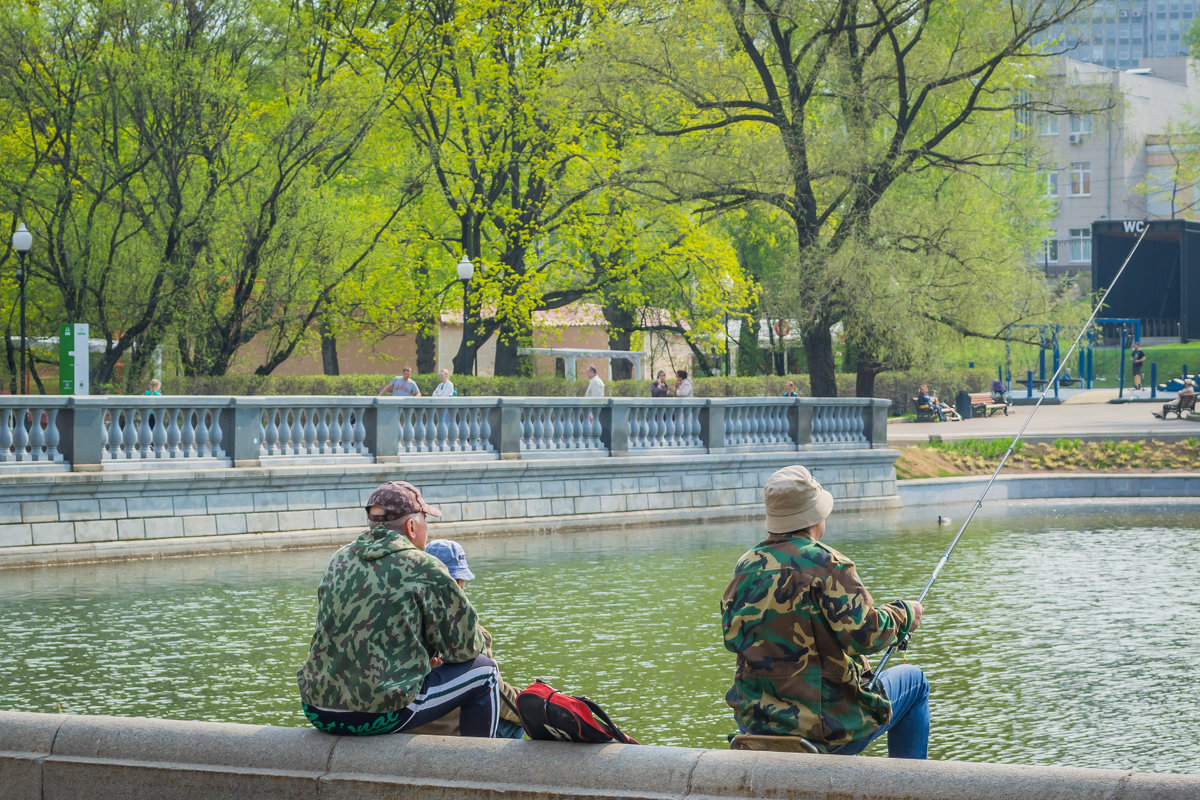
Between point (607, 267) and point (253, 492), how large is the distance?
746 inches

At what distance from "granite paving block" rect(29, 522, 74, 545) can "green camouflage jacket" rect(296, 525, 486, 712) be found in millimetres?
11284

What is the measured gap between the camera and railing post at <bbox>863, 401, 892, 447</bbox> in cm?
2547

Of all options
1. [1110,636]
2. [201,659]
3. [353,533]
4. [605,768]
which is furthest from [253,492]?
[605,768]

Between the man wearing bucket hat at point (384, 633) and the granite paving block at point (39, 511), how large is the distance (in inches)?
440

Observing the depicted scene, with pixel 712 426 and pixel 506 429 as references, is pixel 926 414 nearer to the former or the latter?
pixel 712 426

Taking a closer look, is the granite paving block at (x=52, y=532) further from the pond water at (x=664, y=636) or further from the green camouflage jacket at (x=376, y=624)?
the green camouflage jacket at (x=376, y=624)

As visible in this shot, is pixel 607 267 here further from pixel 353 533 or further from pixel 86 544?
pixel 86 544

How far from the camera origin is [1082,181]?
85625 millimetres

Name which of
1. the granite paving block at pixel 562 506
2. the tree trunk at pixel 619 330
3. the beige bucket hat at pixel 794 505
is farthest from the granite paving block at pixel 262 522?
the tree trunk at pixel 619 330

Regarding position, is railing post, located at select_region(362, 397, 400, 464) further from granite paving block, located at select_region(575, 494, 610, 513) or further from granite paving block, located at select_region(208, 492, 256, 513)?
granite paving block, located at select_region(575, 494, 610, 513)

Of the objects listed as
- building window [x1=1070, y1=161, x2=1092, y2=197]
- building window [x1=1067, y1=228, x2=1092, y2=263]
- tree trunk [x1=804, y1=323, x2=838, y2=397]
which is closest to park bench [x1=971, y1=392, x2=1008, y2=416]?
tree trunk [x1=804, y1=323, x2=838, y2=397]

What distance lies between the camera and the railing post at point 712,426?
2273 centimetres

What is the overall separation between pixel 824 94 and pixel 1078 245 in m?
61.6

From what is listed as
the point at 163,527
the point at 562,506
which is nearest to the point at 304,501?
the point at 163,527
